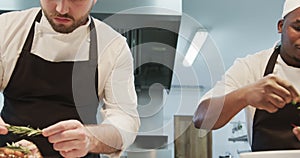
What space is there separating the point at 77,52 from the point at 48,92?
160 mm

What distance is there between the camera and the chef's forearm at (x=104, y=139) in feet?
3.37

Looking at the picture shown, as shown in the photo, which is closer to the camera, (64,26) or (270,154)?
(270,154)

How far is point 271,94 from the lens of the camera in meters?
1.17

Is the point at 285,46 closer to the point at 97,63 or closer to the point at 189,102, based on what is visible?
the point at 189,102

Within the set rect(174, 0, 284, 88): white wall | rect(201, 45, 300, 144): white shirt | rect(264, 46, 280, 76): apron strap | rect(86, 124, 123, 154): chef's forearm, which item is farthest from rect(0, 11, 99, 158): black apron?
rect(174, 0, 284, 88): white wall

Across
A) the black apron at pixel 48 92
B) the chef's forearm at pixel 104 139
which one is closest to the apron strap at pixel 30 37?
the black apron at pixel 48 92

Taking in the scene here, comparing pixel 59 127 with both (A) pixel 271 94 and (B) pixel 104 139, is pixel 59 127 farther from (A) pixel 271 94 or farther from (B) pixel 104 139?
(A) pixel 271 94

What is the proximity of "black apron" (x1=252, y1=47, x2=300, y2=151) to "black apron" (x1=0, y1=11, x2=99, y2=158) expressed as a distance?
0.50 meters

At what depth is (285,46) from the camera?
1458mm

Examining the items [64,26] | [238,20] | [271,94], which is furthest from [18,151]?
[238,20]

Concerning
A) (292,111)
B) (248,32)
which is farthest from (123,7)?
(248,32)

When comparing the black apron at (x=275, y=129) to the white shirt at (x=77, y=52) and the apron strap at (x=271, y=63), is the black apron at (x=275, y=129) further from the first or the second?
the white shirt at (x=77, y=52)

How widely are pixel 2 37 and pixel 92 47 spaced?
0.27 meters

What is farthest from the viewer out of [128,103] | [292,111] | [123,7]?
[123,7]
